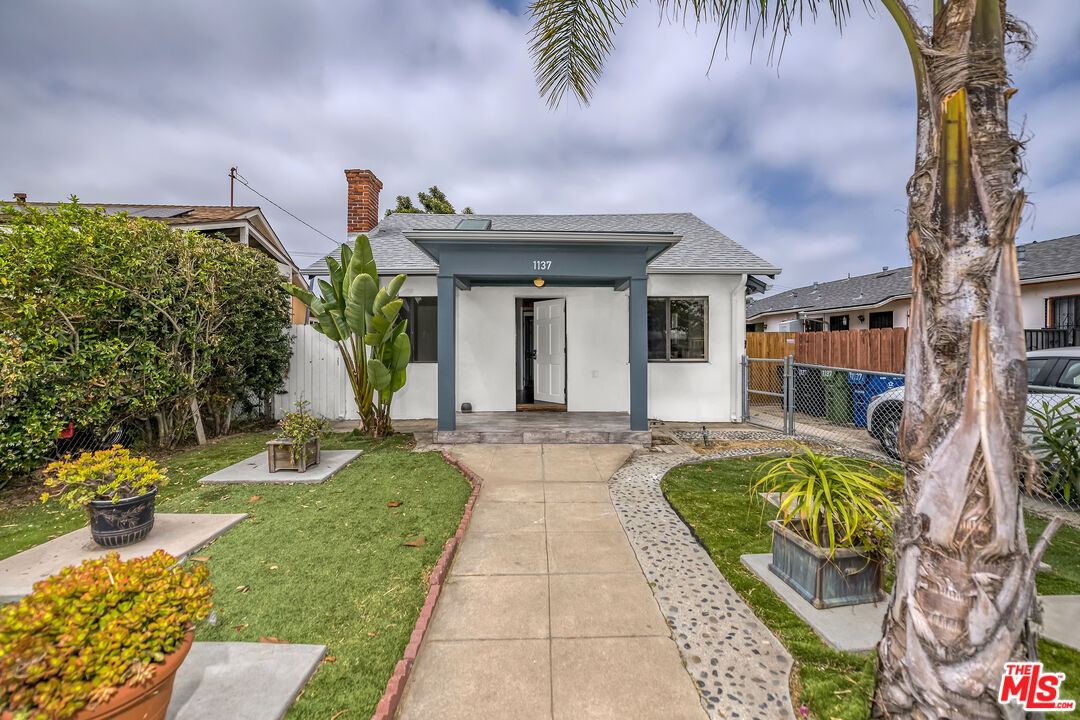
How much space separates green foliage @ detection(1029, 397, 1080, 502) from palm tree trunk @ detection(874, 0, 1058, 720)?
160 inches

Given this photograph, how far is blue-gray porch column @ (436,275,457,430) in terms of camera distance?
6.59 meters

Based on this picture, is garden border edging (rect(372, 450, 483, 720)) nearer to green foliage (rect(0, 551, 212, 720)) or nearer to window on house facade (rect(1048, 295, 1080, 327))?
green foliage (rect(0, 551, 212, 720))

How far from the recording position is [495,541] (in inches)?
137

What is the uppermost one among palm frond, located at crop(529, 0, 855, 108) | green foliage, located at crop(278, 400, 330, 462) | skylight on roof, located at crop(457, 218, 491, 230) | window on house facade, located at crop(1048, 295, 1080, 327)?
skylight on roof, located at crop(457, 218, 491, 230)

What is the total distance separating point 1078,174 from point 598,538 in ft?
37.7

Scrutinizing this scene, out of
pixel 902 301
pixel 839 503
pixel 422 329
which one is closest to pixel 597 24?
pixel 839 503

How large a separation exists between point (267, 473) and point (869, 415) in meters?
8.50

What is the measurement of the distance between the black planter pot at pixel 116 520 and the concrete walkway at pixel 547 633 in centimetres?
264

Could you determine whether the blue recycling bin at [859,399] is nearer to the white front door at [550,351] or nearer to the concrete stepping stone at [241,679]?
the white front door at [550,351]

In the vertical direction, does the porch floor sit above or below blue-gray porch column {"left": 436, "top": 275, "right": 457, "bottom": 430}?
below

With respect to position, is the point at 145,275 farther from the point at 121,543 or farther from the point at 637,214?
the point at 637,214

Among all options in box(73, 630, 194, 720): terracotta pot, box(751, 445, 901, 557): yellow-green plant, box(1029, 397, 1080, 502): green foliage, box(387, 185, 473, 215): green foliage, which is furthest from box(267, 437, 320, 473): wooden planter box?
box(387, 185, 473, 215): green foliage

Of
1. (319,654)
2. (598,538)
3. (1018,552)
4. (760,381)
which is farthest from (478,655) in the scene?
(760,381)

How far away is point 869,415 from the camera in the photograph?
6.32 meters
